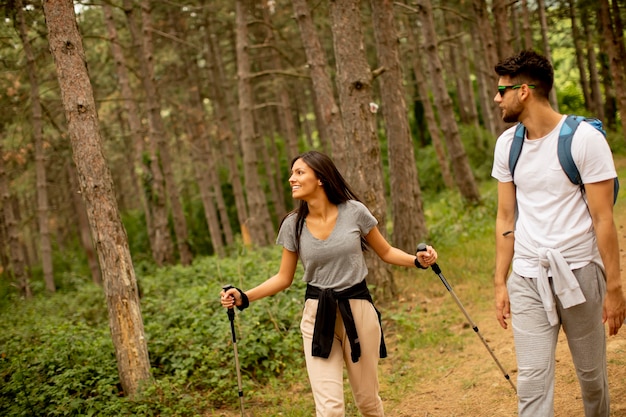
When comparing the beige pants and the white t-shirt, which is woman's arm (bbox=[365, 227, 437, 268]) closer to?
the beige pants

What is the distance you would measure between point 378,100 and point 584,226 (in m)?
31.8

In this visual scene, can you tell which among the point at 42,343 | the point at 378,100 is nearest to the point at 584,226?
the point at 42,343

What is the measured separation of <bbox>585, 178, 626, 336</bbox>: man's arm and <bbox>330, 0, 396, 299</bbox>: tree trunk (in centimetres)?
588

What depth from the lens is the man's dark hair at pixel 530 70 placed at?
376 cm

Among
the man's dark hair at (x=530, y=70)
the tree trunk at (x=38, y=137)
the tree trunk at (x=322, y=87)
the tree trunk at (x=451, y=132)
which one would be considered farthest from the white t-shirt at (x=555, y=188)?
the tree trunk at (x=451, y=132)

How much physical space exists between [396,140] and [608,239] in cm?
940

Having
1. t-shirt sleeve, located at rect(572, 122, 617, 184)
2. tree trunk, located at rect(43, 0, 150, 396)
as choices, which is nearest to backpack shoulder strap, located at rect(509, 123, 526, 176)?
t-shirt sleeve, located at rect(572, 122, 617, 184)

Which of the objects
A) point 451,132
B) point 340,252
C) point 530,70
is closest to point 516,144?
point 530,70

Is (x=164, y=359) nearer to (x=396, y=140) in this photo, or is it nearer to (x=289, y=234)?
(x=289, y=234)

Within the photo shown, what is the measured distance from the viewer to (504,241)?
4051 mm

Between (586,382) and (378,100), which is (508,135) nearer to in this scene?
(586,382)

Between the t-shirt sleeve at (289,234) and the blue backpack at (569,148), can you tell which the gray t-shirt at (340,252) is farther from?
the blue backpack at (569,148)

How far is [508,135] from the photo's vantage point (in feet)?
13.0

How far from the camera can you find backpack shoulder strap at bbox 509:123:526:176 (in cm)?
384
